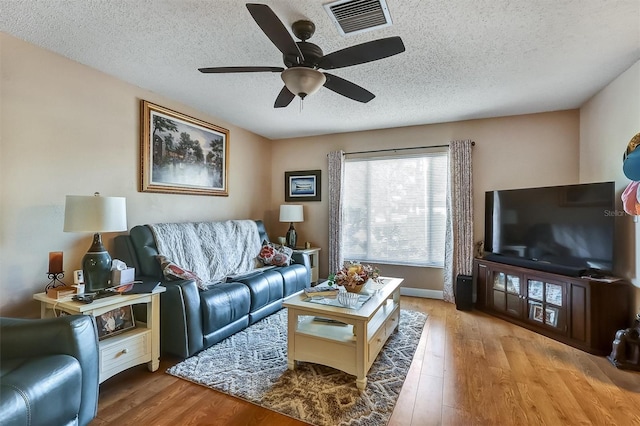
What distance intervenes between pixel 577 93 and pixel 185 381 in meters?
4.40

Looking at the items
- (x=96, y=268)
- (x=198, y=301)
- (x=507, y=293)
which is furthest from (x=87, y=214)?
(x=507, y=293)

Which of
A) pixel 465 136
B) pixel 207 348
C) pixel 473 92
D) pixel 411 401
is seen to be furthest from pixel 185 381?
pixel 465 136

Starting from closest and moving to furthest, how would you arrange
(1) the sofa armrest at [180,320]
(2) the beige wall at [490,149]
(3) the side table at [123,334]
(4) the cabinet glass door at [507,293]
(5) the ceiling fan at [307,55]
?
1. (5) the ceiling fan at [307,55]
2. (3) the side table at [123,334]
3. (1) the sofa armrest at [180,320]
4. (4) the cabinet glass door at [507,293]
5. (2) the beige wall at [490,149]

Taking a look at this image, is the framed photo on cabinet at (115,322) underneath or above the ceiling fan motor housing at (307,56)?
underneath

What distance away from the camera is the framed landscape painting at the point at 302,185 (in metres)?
4.82

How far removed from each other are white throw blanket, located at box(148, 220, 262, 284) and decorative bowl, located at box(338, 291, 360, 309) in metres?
1.51

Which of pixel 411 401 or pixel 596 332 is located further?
pixel 596 332

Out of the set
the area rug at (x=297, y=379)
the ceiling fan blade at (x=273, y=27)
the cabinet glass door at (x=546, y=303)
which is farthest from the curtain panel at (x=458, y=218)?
the ceiling fan blade at (x=273, y=27)

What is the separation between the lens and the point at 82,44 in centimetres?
221

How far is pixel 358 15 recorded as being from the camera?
6.05ft

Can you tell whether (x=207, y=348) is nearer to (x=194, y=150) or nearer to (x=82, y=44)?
(x=194, y=150)

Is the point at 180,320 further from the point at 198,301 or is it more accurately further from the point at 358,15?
the point at 358,15

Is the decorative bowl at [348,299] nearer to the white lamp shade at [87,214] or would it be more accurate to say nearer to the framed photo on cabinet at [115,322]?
the framed photo on cabinet at [115,322]

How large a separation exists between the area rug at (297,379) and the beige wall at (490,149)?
1999 millimetres
